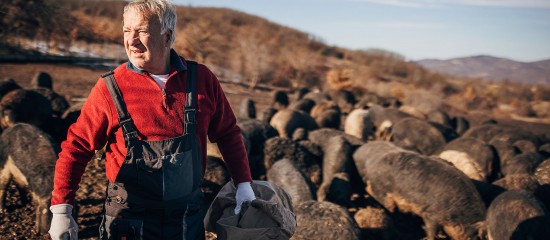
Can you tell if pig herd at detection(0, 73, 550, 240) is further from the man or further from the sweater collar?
the sweater collar

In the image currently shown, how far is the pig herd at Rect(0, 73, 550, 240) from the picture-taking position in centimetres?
535

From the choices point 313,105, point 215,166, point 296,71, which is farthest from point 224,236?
point 296,71

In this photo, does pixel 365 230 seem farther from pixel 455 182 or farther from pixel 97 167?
pixel 97 167

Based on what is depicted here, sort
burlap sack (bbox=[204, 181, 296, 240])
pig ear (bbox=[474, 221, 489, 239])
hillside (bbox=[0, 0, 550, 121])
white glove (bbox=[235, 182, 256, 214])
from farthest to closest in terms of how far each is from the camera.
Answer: hillside (bbox=[0, 0, 550, 121])
pig ear (bbox=[474, 221, 489, 239])
white glove (bbox=[235, 182, 256, 214])
burlap sack (bbox=[204, 181, 296, 240])

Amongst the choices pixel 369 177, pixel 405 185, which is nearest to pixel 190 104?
pixel 405 185

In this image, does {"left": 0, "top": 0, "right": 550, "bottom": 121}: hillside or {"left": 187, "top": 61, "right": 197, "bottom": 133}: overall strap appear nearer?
{"left": 187, "top": 61, "right": 197, "bottom": 133}: overall strap

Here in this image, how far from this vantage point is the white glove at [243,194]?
2.72m

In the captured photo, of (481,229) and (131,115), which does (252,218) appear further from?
(481,229)

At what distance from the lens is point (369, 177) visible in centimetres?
773

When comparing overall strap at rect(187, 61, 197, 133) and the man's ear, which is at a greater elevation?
the man's ear

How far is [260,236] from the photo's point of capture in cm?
257

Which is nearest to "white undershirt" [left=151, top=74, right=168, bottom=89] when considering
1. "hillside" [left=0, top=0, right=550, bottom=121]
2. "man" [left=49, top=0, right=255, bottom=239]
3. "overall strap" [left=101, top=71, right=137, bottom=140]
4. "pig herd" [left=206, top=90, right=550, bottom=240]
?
"man" [left=49, top=0, right=255, bottom=239]

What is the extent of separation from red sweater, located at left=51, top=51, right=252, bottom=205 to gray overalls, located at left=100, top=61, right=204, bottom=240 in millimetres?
49

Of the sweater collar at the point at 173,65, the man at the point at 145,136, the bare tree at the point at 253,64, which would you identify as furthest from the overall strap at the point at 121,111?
the bare tree at the point at 253,64
